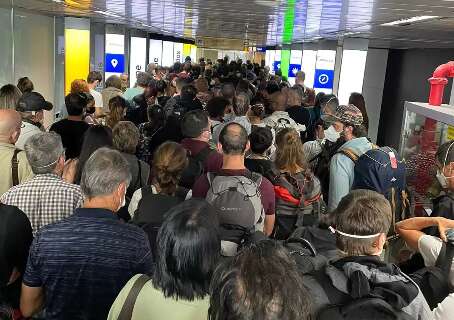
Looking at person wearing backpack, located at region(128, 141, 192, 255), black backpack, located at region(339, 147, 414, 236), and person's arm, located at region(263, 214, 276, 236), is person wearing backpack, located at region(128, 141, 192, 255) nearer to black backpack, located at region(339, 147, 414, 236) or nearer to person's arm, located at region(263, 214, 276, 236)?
person's arm, located at region(263, 214, 276, 236)

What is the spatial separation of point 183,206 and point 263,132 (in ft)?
6.97

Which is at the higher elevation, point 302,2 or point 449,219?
point 302,2

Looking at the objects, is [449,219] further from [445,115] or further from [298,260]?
[445,115]

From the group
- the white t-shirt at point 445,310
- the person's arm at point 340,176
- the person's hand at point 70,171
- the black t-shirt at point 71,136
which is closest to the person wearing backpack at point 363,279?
the white t-shirt at point 445,310

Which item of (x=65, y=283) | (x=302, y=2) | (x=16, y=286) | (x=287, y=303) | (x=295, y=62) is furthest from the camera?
(x=295, y=62)

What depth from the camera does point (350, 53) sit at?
42.6 feet

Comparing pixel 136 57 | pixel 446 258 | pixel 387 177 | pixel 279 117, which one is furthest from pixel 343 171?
pixel 136 57

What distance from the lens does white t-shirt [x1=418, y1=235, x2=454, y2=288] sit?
2.60 meters

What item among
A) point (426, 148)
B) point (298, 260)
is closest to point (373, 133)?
point (426, 148)

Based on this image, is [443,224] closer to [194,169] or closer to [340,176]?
[340,176]

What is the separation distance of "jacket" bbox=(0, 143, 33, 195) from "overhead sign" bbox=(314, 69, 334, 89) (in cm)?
1170

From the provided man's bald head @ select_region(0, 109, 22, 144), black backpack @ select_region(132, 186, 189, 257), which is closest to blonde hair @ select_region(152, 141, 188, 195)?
black backpack @ select_region(132, 186, 189, 257)

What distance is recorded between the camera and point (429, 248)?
2.65 meters

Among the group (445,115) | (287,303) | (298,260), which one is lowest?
(298,260)
